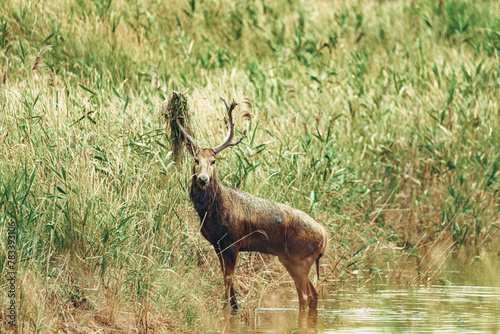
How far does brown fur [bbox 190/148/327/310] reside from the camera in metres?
8.64

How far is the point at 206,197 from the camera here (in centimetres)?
849

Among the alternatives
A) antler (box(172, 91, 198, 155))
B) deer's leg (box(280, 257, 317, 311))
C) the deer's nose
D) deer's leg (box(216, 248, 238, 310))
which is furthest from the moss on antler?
deer's leg (box(280, 257, 317, 311))

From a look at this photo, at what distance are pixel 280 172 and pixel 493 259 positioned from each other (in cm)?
351

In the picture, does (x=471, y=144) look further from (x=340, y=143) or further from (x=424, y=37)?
(x=424, y=37)

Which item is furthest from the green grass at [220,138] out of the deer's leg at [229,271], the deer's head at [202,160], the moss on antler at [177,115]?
the deer's head at [202,160]

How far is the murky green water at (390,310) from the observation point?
8.23 metres

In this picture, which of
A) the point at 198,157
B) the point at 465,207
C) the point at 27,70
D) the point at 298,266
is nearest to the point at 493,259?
the point at 465,207

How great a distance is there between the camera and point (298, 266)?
29.1 ft

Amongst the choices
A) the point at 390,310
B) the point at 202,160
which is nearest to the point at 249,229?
the point at 202,160

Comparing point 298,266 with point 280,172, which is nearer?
point 298,266

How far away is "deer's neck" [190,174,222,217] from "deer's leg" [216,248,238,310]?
0.46 metres

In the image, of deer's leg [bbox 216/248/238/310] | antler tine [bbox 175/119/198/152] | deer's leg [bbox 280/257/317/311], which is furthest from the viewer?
deer's leg [bbox 280/257/317/311]

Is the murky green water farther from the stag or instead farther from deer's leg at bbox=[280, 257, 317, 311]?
the stag

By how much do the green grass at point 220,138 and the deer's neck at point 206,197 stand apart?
1.26ft
